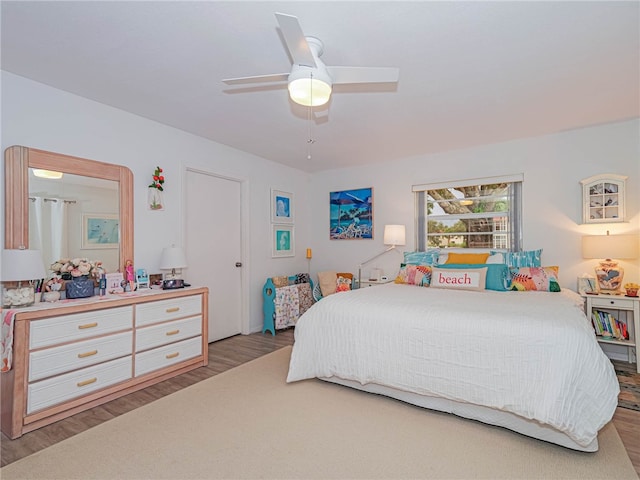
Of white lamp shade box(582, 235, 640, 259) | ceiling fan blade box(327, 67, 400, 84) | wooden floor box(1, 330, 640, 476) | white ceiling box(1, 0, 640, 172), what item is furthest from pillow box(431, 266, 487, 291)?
ceiling fan blade box(327, 67, 400, 84)

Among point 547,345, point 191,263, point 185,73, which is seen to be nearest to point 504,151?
point 547,345

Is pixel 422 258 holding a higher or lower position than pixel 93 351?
higher

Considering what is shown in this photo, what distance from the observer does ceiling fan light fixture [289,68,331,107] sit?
6.41 feet

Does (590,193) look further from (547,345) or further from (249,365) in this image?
(249,365)

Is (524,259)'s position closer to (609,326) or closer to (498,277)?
(498,277)

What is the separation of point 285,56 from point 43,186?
2.12 m

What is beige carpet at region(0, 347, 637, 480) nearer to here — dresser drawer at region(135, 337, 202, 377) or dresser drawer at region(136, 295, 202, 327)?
dresser drawer at region(135, 337, 202, 377)

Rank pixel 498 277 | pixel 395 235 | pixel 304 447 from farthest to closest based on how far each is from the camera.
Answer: pixel 395 235 < pixel 498 277 < pixel 304 447

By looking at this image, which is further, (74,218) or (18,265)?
(74,218)

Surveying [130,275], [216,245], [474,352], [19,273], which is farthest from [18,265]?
[474,352]

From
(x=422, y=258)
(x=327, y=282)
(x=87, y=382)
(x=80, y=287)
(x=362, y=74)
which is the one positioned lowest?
(x=87, y=382)

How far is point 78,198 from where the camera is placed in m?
2.81

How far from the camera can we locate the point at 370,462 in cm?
178

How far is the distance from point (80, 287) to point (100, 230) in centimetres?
56
